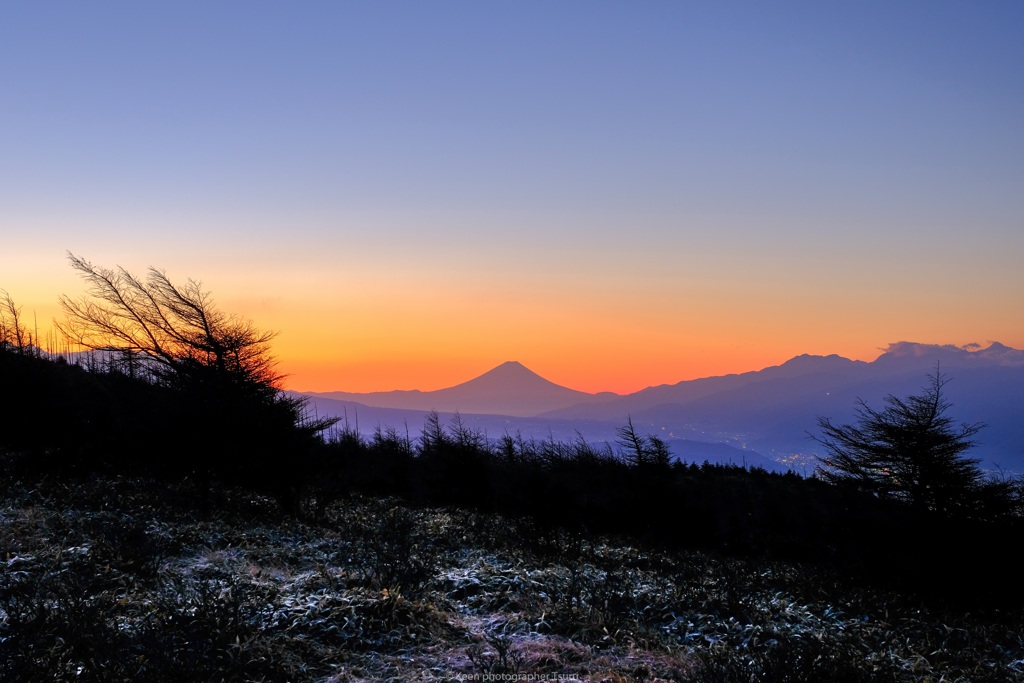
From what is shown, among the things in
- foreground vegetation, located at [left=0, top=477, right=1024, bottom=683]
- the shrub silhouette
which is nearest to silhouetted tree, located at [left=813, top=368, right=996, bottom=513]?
the shrub silhouette

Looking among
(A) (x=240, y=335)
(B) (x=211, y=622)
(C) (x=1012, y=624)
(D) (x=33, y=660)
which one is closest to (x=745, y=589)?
(C) (x=1012, y=624)

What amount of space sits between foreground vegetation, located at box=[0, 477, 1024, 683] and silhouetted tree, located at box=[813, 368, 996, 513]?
305cm

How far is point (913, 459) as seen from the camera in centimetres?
1681

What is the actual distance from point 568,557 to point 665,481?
80.0 ft

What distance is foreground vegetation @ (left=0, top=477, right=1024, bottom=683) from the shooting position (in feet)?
22.4

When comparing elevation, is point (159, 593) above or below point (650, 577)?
above

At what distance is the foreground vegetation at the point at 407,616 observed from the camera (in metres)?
6.82

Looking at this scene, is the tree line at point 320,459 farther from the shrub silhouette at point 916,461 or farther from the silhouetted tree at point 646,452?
the silhouetted tree at point 646,452

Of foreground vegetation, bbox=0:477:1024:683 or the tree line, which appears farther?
the tree line

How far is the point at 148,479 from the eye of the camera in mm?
20672

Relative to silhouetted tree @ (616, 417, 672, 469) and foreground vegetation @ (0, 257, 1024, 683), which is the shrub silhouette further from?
silhouetted tree @ (616, 417, 672, 469)

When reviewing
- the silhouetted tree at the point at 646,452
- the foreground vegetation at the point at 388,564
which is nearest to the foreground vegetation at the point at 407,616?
the foreground vegetation at the point at 388,564

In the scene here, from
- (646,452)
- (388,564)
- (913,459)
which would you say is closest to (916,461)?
(913,459)

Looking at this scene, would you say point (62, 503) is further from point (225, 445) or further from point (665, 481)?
point (665, 481)
